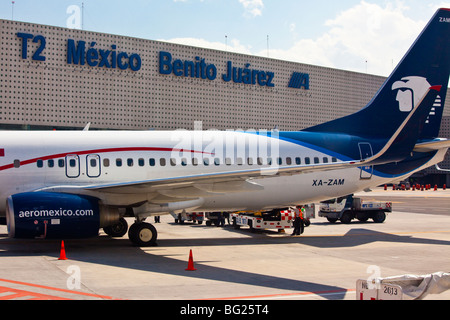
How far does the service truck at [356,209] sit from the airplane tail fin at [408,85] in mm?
7791

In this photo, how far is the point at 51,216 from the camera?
57.7 ft

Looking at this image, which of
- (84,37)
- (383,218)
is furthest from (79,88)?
(383,218)

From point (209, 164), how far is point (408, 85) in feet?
34.4

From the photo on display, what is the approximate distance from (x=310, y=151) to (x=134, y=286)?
12.8 metres

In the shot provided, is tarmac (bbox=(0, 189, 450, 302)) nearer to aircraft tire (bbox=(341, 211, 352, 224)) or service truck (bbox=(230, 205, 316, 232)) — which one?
service truck (bbox=(230, 205, 316, 232))

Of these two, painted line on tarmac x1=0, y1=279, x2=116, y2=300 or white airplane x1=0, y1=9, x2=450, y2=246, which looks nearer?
painted line on tarmac x1=0, y1=279, x2=116, y2=300

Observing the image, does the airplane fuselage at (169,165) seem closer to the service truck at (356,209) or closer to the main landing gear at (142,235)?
the main landing gear at (142,235)

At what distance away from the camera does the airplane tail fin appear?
81.7 ft

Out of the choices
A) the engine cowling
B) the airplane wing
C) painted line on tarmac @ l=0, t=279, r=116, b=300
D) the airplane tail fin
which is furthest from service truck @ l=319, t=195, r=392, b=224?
painted line on tarmac @ l=0, t=279, r=116, b=300

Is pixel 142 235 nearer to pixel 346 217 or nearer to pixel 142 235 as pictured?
pixel 142 235

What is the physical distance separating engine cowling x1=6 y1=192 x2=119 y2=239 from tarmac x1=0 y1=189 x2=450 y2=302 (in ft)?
2.58

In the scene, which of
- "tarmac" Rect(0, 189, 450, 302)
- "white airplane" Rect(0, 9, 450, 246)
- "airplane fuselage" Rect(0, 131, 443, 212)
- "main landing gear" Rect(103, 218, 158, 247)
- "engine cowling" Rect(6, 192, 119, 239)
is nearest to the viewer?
"tarmac" Rect(0, 189, 450, 302)

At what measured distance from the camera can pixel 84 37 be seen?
5462cm
